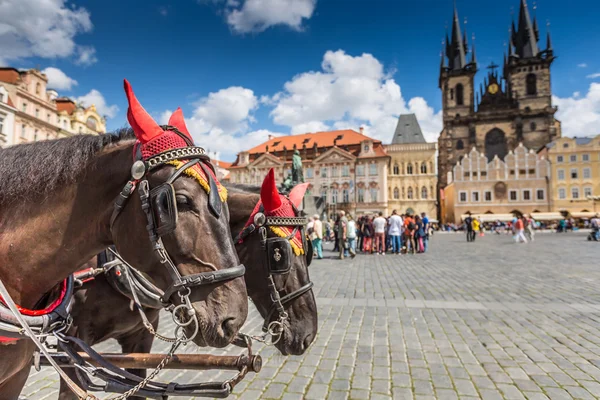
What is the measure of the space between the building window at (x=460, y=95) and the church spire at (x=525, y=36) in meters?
12.3

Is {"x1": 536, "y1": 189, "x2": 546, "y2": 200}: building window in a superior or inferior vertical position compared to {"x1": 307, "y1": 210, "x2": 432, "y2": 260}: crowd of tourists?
superior

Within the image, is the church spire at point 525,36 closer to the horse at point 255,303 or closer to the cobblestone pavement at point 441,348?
the cobblestone pavement at point 441,348

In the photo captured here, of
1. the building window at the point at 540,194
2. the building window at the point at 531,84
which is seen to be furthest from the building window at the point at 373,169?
the building window at the point at 531,84

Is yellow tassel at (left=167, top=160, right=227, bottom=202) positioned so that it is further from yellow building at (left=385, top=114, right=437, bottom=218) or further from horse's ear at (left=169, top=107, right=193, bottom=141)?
yellow building at (left=385, top=114, right=437, bottom=218)

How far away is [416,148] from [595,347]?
55752mm

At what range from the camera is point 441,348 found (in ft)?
12.9

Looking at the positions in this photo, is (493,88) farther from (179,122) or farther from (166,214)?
(166,214)

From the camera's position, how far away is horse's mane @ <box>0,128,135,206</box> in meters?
1.35

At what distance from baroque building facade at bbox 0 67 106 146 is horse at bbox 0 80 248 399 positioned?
2981 centimetres

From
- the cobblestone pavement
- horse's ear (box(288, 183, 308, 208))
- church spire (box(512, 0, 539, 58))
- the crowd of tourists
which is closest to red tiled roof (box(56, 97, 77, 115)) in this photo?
the crowd of tourists

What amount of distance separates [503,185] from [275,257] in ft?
189

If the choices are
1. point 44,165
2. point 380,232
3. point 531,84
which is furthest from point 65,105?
point 531,84

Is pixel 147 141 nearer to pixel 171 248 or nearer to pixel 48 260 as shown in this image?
pixel 171 248

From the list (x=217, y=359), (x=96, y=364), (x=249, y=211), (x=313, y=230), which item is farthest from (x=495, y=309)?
(x=313, y=230)
